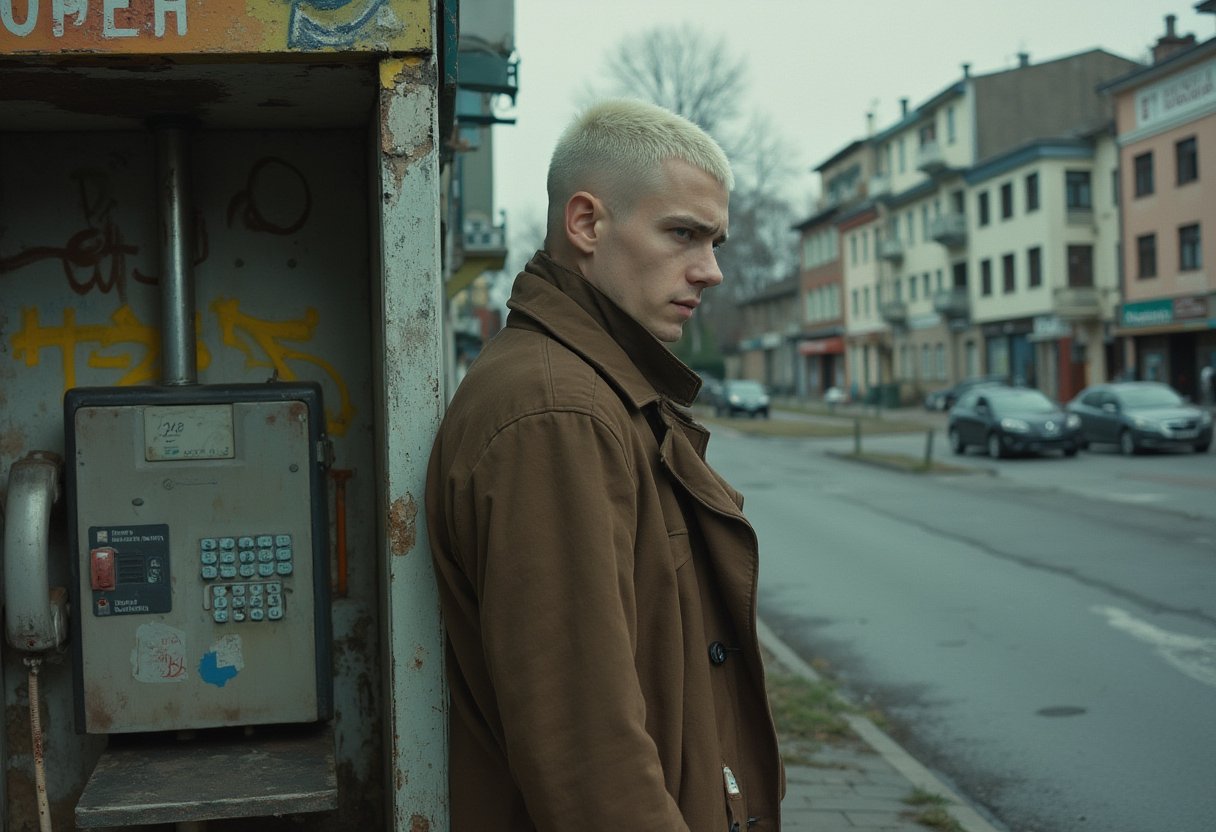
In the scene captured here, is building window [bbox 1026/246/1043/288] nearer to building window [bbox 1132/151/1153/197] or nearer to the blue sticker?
building window [bbox 1132/151/1153/197]

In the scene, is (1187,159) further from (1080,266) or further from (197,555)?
(197,555)

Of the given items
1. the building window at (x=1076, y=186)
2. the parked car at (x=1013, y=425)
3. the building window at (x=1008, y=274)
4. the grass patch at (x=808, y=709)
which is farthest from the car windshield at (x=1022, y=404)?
the building window at (x=1008, y=274)

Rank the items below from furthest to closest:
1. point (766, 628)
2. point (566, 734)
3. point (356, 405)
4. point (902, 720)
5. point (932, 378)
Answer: point (932, 378) → point (766, 628) → point (902, 720) → point (356, 405) → point (566, 734)

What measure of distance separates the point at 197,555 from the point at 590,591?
4.99 ft

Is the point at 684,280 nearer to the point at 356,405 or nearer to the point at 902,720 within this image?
the point at 356,405

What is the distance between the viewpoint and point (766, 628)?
945 centimetres

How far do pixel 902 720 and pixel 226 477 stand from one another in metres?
4.87

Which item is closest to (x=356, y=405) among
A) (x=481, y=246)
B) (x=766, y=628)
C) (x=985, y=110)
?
(x=766, y=628)

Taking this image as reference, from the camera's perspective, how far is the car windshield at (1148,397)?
82.4 feet

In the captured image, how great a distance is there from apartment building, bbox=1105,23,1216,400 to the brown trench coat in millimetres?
36641

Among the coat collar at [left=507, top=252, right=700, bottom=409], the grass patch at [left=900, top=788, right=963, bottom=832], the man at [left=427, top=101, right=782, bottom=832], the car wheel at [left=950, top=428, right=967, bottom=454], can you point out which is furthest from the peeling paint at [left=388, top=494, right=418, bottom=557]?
the car wheel at [left=950, top=428, right=967, bottom=454]

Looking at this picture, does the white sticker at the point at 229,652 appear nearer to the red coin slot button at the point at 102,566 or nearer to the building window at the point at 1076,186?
the red coin slot button at the point at 102,566

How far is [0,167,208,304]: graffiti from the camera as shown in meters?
3.32

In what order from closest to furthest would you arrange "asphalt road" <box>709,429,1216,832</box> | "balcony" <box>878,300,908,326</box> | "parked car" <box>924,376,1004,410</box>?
"asphalt road" <box>709,429,1216,832</box> → "parked car" <box>924,376,1004,410</box> → "balcony" <box>878,300,908,326</box>
